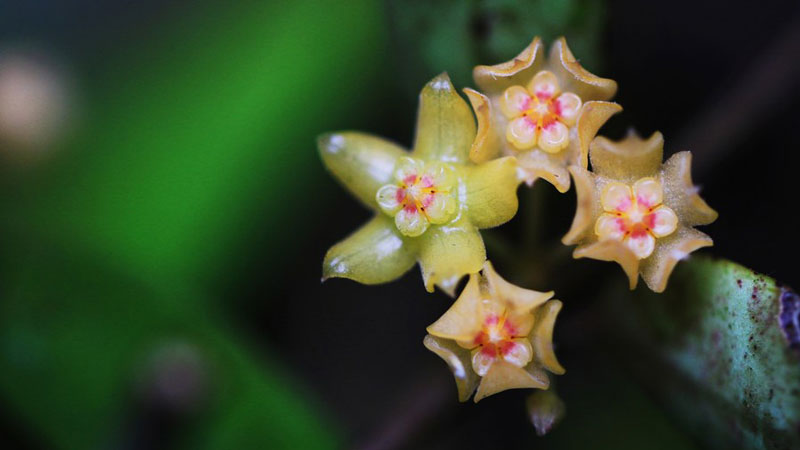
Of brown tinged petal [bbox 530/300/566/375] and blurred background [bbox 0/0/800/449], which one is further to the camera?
blurred background [bbox 0/0/800/449]

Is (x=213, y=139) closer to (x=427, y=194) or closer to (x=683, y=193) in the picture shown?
(x=427, y=194)

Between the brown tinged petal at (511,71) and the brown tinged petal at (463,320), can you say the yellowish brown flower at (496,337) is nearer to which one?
the brown tinged petal at (463,320)

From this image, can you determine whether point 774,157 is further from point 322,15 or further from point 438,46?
point 322,15

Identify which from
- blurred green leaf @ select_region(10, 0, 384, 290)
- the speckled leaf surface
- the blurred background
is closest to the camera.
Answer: the speckled leaf surface

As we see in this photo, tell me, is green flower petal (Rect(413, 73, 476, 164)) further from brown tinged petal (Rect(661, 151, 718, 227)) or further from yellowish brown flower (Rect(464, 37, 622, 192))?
brown tinged petal (Rect(661, 151, 718, 227))

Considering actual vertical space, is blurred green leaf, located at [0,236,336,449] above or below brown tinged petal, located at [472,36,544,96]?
below

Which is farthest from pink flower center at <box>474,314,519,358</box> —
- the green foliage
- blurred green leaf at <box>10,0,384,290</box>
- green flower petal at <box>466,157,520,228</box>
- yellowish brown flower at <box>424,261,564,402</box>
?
blurred green leaf at <box>10,0,384,290</box>
